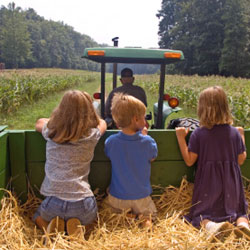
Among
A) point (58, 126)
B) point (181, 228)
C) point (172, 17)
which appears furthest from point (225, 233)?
point (172, 17)

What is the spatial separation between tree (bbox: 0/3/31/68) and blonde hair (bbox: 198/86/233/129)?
7655 centimetres

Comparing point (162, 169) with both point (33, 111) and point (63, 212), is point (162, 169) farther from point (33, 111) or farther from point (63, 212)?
point (33, 111)

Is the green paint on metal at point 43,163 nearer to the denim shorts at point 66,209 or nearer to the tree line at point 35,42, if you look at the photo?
the denim shorts at point 66,209

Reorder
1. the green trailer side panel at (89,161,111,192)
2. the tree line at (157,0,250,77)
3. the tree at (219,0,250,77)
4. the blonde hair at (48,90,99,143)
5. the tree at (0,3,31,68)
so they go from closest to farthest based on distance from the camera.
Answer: the blonde hair at (48,90,99,143) → the green trailer side panel at (89,161,111,192) → the tree at (219,0,250,77) → the tree line at (157,0,250,77) → the tree at (0,3,31,68)

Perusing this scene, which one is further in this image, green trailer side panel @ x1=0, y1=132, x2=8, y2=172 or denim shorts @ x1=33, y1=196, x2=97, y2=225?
green trailer side panel @ x1=0, y1=132, x2=8, y2=172

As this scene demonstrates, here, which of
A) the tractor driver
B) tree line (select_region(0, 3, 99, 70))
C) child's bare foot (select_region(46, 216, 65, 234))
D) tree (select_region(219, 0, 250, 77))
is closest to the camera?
child's bare foot (select_region(46, 216, 65, 234))

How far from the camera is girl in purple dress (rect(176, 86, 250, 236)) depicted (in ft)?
7.20

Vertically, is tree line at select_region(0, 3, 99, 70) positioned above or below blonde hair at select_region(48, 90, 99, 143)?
above

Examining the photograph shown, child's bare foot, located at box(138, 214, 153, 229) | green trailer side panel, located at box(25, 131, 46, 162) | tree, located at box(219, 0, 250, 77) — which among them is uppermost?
tree, located at box(219, 0, 250, 77)

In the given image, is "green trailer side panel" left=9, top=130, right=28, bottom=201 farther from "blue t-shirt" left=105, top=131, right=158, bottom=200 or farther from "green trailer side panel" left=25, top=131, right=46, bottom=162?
"blue t-shirt" left=105, top=131, right=158, bottom=200

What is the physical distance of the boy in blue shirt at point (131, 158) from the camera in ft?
7.11

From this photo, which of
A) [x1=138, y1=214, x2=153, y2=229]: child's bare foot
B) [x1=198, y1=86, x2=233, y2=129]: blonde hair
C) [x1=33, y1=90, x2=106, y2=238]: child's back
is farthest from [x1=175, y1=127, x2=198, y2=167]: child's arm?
[x1=33, y1=90, x2=106, y2=238]: child's back

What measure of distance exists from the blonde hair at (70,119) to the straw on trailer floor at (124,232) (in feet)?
2.13

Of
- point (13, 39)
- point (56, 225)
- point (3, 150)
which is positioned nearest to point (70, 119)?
point (3, 150)
